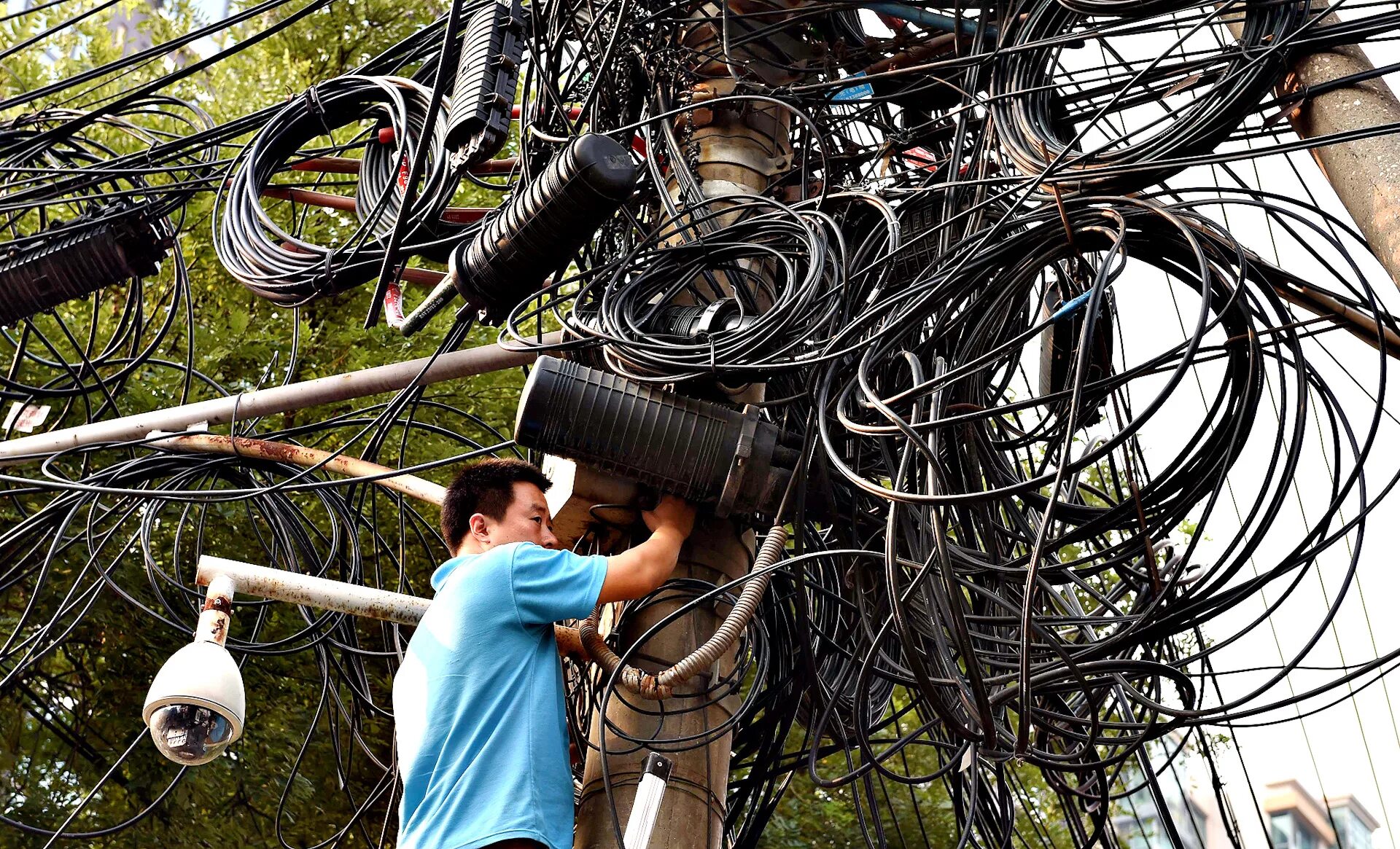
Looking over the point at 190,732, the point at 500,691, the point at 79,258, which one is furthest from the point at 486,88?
the point at 79,258

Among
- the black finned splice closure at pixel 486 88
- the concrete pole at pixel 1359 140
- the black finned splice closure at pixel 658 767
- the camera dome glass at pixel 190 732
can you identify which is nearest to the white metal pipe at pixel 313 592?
the camera dome glass at pixel 190 732

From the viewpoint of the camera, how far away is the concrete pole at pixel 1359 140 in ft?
9.20

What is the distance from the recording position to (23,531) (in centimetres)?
490

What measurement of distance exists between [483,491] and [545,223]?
75 centimetres

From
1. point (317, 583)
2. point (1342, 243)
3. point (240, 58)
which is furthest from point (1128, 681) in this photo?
point (240, 58)

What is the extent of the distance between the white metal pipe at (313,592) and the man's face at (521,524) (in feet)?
0.80

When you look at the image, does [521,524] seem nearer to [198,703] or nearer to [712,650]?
[712,650]

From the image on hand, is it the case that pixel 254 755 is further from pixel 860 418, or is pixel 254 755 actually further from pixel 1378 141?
pixel 1378 141

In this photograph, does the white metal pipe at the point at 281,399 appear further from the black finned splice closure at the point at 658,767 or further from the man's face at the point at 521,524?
the black finned splice closure at the point at 658,767

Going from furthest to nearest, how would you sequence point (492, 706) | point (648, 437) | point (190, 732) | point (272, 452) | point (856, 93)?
1. point (856, 93)
2. point (272, 452)
3. point (648, 437)
4. point (190, 732)
5. point (492, 706)

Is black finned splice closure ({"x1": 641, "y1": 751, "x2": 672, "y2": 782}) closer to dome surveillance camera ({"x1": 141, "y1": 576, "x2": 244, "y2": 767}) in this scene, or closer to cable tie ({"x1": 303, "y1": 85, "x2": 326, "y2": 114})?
dome surveillance camera ({"x1": 141, "y1": 576, "x2": 244, "y2": 767})

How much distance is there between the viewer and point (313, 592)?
3586 millimetres

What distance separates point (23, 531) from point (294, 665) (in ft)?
6.69

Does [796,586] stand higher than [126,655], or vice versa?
[126,655]
